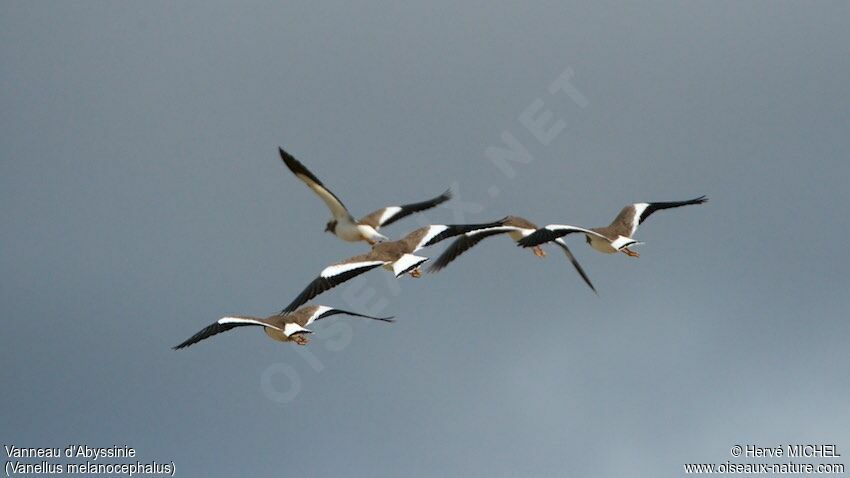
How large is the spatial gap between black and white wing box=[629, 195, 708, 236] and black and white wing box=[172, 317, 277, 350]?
9400 millimetres

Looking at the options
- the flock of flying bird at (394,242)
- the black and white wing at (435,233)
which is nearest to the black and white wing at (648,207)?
the flock of flying bird at (394,242)

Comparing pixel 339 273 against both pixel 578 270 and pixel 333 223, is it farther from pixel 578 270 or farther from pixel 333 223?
pixel 578 270

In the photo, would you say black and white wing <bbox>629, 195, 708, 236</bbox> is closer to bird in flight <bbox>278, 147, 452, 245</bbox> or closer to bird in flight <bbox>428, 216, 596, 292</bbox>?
bird in flight <bbox>428, 216, 596, 292</bbox>

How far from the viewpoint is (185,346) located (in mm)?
30531

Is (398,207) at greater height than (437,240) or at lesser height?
greater

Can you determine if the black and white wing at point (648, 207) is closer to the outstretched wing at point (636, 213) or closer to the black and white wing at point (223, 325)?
the outstretched wing at point (636, 213)

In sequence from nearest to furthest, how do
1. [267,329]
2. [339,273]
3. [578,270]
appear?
[339,273] < [267,329] < [578,270]

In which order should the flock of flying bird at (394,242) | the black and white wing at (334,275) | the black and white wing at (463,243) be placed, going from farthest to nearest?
the black and white wing at (463,243)
the flock of flying bird at (394,242)
the black and white wing at (334,275)

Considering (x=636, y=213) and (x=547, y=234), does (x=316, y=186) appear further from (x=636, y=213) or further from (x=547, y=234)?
(x=636, y=213)

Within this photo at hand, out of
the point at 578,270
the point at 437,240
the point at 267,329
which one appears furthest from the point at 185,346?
the point at 578,270

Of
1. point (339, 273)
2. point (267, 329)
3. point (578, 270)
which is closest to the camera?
point (339, 273)

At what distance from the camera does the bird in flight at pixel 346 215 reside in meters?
30.3

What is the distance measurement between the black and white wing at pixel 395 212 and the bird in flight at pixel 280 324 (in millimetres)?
2537

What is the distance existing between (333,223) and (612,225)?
22.9 feet
